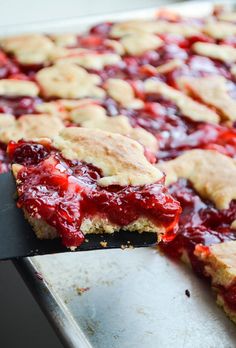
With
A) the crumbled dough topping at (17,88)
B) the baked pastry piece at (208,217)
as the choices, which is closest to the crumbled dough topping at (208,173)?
the baked pastry piece at (208,217)

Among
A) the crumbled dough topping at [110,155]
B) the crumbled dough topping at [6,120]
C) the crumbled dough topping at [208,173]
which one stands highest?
the crumbled dough topping at [110,155]

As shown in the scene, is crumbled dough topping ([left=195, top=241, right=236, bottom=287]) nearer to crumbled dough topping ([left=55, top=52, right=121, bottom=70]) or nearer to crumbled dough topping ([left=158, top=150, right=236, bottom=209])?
crumbled dough topping ([left=158, top=150, right=236, bottom=209])

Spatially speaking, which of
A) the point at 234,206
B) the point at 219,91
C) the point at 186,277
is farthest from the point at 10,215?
the point at 219,91

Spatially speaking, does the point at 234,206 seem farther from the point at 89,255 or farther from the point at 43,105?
the point at 43,105

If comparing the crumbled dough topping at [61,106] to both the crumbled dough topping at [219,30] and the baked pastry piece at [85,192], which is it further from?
the crumbled dough topping at [219,30]

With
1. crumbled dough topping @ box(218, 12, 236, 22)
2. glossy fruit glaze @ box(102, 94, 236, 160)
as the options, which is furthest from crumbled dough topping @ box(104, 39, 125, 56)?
crumbled dough topping @ box(218, 12, 236, 22)

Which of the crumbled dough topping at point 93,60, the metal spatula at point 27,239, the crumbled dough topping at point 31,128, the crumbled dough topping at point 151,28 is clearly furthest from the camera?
the crumbled dough topping at point 151,28
